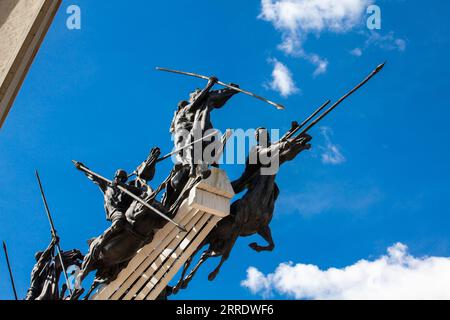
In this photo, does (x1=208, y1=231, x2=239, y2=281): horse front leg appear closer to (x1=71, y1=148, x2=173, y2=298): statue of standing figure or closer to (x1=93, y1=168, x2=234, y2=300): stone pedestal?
(x1=93, y1=168, x2=234, y2=300): stone pedestal

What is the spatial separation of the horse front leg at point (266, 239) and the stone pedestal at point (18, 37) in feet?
23.9

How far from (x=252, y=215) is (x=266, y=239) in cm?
57

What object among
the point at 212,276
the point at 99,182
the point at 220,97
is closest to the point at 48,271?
the point at 99,182

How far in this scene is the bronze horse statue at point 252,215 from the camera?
15.7 m

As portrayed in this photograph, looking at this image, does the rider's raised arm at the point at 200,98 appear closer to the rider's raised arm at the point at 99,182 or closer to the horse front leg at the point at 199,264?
the rider's raised arm at the point at 99,182

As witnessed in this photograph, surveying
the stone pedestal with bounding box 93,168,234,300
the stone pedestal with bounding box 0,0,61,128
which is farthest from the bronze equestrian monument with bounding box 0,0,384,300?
the stone pedestal with bounding box 0,0,61,128

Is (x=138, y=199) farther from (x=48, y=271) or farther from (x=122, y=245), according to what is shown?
(x=48, y=271)

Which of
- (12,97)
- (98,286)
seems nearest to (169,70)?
(98,286)

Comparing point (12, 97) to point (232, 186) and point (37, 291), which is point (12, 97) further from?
point (37, 291)

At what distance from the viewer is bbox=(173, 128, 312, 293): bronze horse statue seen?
51.6 feet

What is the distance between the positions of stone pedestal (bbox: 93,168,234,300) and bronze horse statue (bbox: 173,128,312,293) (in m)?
0.42

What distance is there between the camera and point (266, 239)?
52.5 feet
